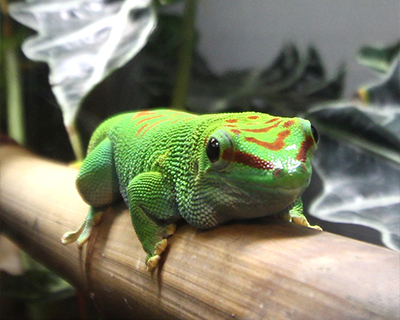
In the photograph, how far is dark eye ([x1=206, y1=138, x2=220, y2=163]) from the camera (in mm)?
859

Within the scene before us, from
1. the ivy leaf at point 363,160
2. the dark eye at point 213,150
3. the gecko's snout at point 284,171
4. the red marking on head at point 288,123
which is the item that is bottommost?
the ivy leaf at point 363,160

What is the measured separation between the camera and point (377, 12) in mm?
2277

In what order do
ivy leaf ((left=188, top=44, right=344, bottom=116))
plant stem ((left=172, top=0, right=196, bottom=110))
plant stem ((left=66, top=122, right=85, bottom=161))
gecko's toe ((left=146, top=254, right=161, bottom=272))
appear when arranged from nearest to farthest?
gecko's toe ((left=146, top=254, right=161, bottom=272)) < plant stem ((left=66, top=122, right=85, bottom=161)) < ivy leaf ((left=188, top=44, right=344, bottom=116)) < plant stem ((left=172, top=0, right=196, bottom=110))

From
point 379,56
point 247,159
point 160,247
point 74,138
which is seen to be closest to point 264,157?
point 247,159

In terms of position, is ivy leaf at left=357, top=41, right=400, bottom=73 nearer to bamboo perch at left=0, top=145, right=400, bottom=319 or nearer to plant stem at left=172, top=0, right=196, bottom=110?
plant stem at left=172, top=0, right=196, bottom=110

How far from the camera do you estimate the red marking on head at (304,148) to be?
826mm

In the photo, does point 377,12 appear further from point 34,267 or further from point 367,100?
point 34,267

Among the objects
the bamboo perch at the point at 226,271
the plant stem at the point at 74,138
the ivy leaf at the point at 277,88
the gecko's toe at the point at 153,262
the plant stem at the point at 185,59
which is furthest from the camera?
the plant stem at the point at 185,59

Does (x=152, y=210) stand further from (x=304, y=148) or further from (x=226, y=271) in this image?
(x=304, y=148)

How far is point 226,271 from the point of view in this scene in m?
0.81

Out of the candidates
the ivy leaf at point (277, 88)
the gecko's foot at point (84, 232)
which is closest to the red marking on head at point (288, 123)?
the gecko's foot at point (84, 232)

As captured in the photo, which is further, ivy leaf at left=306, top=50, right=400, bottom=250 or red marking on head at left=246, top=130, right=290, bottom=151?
ivy leaf at left=306, top=50, right=400, bottom=250

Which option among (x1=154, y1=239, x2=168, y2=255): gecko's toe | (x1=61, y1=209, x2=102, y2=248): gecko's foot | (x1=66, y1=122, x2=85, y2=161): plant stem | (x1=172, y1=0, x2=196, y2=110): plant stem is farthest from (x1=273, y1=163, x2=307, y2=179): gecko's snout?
(x1=172, y1=0, x2=196, y2=110): plant stem

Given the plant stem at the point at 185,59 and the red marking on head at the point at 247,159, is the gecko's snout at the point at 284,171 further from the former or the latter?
the plant stem at the point at 185,59
